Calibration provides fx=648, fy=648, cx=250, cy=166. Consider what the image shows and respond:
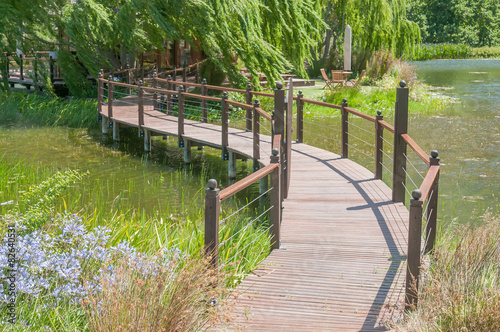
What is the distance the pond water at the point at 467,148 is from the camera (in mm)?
9831

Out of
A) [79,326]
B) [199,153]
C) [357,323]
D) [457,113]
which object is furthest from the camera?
[457,113]

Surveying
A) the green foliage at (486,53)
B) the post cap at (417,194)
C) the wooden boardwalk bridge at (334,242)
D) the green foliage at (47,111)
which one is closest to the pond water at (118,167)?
the green foliage at (47,111)

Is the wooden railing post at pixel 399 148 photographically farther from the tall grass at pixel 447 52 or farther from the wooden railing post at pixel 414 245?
the tall grass at pixel 447 52

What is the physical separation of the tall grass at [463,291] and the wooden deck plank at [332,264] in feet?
1.24

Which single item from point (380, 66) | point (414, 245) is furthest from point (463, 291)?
point (380, 66)

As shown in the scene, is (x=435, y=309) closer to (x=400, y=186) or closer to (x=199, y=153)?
(x=400, y=186)

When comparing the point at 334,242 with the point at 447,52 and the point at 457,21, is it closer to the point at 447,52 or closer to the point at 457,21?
the point at 447,52

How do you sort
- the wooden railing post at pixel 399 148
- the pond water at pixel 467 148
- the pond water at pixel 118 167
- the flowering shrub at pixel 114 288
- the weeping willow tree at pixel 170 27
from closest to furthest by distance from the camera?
the flowering shrub at pixel 114 288
the wooden railing post at pixel 399 148
the pond water at pixel 467 148
the pond water at pixel 118 167
the weeping willow tree at pixel 170 27

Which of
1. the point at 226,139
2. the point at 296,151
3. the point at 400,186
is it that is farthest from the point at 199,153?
the point at 400,186

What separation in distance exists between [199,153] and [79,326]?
10.6 metres

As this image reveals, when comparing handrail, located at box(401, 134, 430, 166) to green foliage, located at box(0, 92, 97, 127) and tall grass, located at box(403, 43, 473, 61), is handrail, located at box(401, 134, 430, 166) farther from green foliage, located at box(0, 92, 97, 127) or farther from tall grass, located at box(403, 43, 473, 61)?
tall grass, located at box(403, 43, 473, 61)

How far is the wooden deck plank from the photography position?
4.65m

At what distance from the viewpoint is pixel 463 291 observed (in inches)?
164

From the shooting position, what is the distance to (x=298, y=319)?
4621 millimetres
